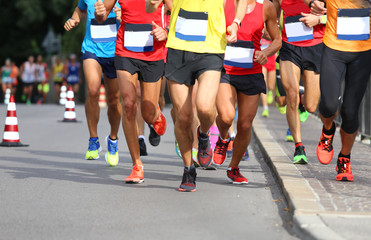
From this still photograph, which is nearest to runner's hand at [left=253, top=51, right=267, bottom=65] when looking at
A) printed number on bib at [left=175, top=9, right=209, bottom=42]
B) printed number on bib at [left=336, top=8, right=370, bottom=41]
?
printed number on bib at [left=175, top=9, right=209, bottom=42]

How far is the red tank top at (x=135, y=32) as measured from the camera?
8.23 metres

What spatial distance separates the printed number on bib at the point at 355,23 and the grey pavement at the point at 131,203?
4.44 ft

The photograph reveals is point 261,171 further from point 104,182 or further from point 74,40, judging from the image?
point 74,40

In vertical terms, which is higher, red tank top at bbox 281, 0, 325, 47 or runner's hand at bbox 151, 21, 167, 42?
runner's hand at bbox 151, 21, 167, 42

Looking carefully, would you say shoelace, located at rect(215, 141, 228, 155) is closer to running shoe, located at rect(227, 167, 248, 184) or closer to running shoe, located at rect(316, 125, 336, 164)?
running shoe, located at rect(227, 167, 248, 184)

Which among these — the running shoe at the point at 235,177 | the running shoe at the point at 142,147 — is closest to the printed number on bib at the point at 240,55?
the running shoe at the point at 235,177

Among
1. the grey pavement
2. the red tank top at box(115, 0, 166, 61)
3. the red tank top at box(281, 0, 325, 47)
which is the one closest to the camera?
the grey pavement

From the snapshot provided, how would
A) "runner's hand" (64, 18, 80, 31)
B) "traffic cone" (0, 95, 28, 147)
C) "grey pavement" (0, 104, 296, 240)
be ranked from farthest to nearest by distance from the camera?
"traffic cone" (0, 95, 28, 147) → "runner's hand" (64, 18, 80, 31) → "grey pavement" (0, 104, 296, 240)

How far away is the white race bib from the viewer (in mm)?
9555

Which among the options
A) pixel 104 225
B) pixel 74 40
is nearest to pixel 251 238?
pixel 104 225

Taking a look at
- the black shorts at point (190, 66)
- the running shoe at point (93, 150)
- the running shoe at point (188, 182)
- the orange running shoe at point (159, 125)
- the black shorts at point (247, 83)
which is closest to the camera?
the black shorts at point (190, 66)

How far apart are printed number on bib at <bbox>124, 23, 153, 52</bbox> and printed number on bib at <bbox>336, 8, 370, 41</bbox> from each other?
5.99 feet

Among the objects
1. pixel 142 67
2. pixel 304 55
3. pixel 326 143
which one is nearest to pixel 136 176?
pixel 142 67

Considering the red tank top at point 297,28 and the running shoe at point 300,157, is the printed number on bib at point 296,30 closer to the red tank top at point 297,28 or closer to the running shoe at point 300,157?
the red tank top at point 297,28
